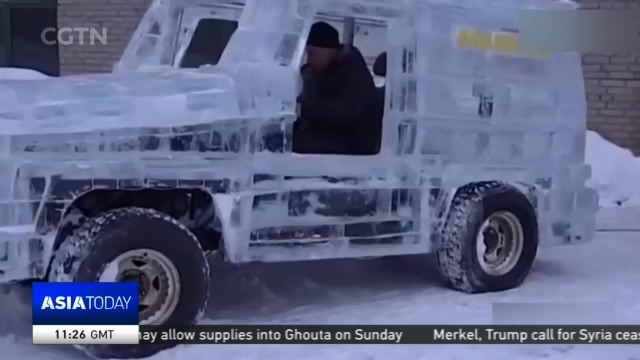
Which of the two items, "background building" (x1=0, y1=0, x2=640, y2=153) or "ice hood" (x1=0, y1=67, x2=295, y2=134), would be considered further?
"background building" (x1=0, y1=0, x2=640, y2=153)

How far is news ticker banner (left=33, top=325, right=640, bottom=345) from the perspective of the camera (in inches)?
161

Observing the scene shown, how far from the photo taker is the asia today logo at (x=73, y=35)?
22.5ft

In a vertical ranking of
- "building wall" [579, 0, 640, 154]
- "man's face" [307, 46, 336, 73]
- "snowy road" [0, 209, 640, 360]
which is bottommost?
"snowy road" [0, 209, 640, 360]

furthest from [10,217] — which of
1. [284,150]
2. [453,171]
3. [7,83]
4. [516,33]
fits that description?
[516,33]

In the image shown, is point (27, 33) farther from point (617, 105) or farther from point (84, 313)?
point (617, 105)

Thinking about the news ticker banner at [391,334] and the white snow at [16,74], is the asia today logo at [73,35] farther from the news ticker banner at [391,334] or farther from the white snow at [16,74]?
the news ticker banner at [391,334]

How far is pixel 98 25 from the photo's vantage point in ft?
23.5

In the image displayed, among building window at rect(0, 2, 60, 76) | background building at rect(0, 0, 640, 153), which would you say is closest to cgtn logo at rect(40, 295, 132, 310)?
background building at rect(0, 0, 640, 153)

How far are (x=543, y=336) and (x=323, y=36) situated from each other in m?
1.76

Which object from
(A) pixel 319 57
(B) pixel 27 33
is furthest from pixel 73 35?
(A) pixel 319 57

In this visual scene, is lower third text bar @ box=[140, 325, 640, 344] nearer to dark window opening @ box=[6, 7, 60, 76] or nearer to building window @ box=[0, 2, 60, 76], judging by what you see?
dark window opening @ box=[6, 7, 60, 76]

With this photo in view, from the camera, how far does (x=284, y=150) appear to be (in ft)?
14.4

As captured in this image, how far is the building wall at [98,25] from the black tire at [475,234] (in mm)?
2157

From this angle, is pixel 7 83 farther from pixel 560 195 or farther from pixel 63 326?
pixel 560 195
